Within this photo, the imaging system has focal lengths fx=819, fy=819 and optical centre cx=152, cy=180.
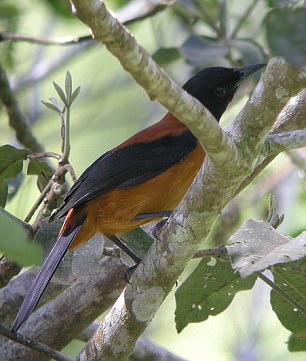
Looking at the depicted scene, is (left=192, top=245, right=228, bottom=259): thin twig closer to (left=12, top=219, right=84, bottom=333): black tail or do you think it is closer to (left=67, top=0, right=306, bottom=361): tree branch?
(left=67, top=0, right=306, bottom=361): tree branch

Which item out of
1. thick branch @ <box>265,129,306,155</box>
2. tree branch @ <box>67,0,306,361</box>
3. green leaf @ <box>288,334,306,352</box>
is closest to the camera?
tree branch @ <box>67,0,306,361</box>

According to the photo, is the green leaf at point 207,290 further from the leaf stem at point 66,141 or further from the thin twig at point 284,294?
the leaf stem at point 66,141

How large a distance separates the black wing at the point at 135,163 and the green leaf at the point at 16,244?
8.10 ft

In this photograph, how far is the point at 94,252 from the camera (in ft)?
13.1

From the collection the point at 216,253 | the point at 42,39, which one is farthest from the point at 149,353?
the point at 42,39

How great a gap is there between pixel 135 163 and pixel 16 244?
276 cm

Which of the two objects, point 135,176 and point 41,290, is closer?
point 41,290

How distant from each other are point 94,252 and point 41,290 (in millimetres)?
333

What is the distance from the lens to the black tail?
12.3ft

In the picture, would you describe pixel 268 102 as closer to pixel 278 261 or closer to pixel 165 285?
pixel 278 261

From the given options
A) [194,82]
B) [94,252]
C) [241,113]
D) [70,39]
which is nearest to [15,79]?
[70,39]

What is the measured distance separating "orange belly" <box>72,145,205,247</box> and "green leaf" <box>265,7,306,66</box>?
231 centimetres

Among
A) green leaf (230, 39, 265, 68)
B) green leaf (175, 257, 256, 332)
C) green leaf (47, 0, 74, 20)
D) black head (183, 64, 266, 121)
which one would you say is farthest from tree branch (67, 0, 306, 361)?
green leaf (47, 0, 74, 20)

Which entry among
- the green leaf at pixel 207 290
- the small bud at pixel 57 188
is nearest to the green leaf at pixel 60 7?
the small bud at pixel 57 188
